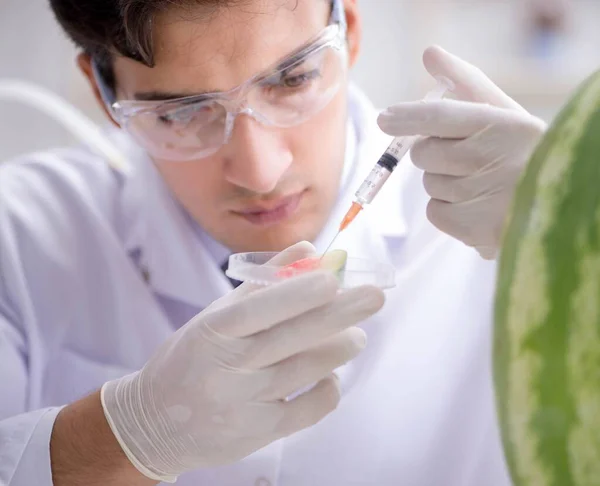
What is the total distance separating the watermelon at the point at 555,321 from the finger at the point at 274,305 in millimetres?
340

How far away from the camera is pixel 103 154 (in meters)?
1.60

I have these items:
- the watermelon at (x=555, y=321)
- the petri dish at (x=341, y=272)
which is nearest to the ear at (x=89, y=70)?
the petri dish at (x=341, y=272)

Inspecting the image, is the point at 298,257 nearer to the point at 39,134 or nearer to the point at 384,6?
the point at 384,6

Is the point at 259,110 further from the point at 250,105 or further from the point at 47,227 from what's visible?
the point at 47,227

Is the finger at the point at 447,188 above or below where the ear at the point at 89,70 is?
below

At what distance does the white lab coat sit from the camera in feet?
3.56

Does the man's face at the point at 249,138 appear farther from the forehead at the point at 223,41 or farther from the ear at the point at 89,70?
the ear at the point at 89,70

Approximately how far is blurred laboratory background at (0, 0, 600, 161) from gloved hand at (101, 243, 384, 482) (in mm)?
2043

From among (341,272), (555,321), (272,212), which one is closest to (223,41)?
(272,212)

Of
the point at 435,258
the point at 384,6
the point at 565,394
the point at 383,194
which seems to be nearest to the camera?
the point at 565,394

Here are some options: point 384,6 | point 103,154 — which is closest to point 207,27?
point 103,154

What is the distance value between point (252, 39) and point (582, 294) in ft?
2.40

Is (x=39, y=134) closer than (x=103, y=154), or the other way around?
(x=103, y=154)

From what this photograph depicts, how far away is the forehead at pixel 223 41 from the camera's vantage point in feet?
3.26
